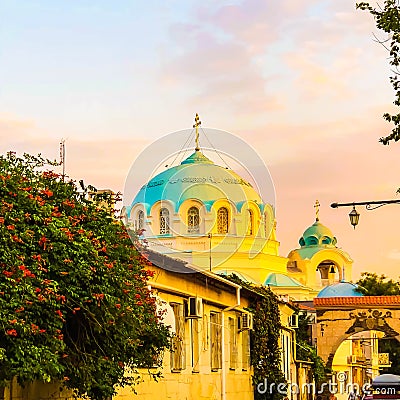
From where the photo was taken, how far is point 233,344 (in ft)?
73.2

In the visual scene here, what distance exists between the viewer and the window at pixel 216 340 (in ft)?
66.7

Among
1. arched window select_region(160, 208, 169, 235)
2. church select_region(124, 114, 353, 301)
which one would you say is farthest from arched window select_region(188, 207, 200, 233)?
arched window select_region(160, 208, 169, 235)

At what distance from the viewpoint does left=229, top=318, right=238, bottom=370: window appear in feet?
72.4

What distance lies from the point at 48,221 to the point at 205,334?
9.88 metres

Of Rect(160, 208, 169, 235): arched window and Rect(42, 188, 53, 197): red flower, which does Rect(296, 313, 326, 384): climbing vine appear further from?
Rect(42, 188, 53, 197): red flower

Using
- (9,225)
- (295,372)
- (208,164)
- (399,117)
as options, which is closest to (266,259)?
(208,164)

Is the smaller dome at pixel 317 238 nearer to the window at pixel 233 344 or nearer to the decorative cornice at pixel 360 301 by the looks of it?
the decorative cornice at pixel 360 301

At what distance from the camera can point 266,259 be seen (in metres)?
64.1

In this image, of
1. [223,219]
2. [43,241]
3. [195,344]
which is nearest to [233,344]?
[195,344]

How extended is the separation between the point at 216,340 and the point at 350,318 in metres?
24.4

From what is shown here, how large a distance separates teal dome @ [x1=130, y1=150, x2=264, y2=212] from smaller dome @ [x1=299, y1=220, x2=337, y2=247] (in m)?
Result: 16.1

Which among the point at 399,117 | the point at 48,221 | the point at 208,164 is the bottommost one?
the point at 48,221

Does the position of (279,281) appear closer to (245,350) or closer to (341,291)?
(341,291)

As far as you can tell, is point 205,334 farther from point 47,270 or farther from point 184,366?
point 47,270
